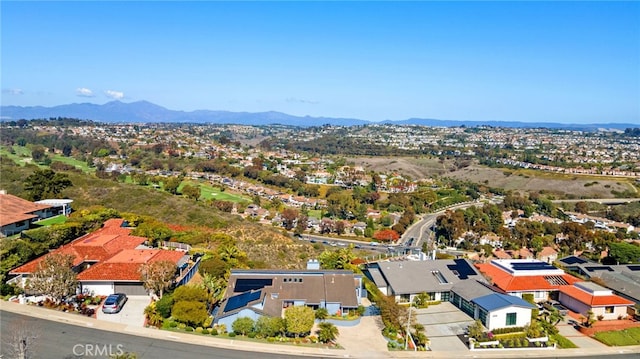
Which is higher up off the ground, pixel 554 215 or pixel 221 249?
pixel 221 249

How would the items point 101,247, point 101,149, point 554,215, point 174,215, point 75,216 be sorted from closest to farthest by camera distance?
1. point 101,247
2. point 75,216
3. point 174,215
4. point 554,215
5. point 101,149

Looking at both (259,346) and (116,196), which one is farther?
(116,196)

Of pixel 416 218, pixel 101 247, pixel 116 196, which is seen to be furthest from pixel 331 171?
Answer: pixel 101 247

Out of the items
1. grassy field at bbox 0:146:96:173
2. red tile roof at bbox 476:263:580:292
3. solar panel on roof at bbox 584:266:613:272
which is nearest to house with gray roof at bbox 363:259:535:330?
red tile roof at bbox 476:263:580:292

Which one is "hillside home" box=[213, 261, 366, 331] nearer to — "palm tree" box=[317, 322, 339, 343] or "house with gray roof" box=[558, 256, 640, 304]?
"palm tree" box=[317, 322, 339, 343]

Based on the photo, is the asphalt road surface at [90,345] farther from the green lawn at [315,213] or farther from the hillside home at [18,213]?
the green lawn at [315,213]

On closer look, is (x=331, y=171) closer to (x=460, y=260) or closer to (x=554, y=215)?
(x=554, y=215)
